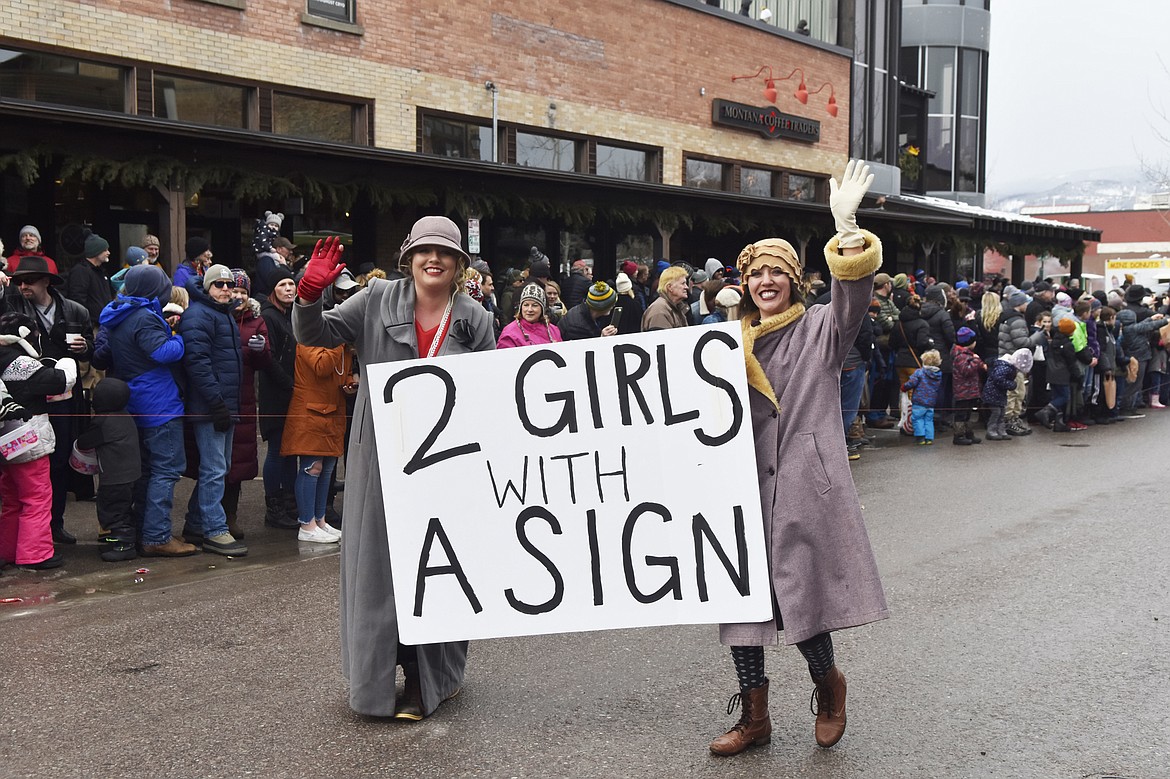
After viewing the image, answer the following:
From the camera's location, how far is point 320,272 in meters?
4.67

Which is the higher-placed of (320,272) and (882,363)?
(320,272)

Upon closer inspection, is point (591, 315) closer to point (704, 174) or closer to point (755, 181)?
point (704, 174)

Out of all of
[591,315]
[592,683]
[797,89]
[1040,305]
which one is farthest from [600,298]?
[797,89]

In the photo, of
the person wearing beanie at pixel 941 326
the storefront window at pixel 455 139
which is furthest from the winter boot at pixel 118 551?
the storefront window at pixel 455 139

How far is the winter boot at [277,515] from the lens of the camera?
8.96m

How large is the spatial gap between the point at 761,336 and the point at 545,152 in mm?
16153

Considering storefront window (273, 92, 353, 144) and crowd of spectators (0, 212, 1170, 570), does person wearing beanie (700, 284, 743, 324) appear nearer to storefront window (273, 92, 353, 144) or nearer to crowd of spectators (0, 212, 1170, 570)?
crowd of spectators (0, 212, 1170, 570)

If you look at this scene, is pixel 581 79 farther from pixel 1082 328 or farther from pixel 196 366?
pixel 196 366

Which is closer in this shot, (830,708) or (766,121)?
(830,708)

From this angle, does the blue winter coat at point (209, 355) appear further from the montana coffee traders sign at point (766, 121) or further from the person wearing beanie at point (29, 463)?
the montana coffee traders sign at point (766, 121)

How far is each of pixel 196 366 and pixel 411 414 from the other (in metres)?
3.80

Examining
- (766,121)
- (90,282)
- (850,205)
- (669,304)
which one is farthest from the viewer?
(766,121)

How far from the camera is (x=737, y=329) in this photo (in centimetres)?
439

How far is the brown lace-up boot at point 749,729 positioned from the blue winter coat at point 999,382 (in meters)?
11.2
